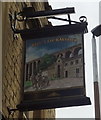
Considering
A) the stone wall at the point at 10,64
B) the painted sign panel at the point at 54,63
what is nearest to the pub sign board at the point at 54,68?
the painted sign panel at the point at 54,63

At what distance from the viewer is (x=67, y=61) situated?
485cm

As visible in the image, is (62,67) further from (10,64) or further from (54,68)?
(10,64)

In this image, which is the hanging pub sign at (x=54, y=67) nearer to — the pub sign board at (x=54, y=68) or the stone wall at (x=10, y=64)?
the pub sign board at (x=54, y=68)

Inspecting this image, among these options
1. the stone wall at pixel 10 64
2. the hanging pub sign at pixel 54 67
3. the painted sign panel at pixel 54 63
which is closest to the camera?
the hanging pub sign at pixel 54 67

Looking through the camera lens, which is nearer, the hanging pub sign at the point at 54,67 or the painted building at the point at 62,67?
the hanging pub sign at the point at 54,67

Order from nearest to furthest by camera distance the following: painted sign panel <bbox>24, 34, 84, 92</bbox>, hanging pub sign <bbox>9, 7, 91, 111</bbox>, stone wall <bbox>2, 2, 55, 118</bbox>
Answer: hanging pub sign <bbox>9, 7, 91, 111</bbox> < painted sign panel <bbox>24, 34, 84, 92</bbox> < stone wall <bbox>2, 2, 55, 118</bbox>

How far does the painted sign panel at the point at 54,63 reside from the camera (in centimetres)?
470

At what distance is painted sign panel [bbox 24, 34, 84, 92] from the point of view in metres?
4.70

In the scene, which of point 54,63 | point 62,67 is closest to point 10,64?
Result: point 54,63

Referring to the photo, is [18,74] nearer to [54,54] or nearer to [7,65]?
[7,65]

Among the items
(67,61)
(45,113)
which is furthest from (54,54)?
(45,113)

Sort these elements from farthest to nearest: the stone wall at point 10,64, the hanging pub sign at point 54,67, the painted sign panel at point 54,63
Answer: the stone wall at point 10,64 < the painted sign panel at point 54,63 < the hanging pub sign at point 54,67

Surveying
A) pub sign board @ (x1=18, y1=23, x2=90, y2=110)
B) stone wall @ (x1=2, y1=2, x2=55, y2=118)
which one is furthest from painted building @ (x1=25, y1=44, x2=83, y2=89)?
stone wall @ (x1=2, y1=2, x2=55, y2=118)

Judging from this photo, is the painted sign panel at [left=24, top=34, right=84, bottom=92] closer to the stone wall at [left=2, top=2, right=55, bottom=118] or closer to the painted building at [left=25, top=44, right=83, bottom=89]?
the painted building at [left=25, top=44, right=83, bottom=89]
